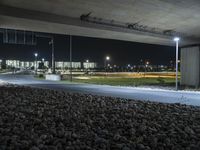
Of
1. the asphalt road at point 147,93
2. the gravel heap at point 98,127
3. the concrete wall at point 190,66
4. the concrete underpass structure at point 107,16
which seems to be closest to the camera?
the gravel heap at point 98,127

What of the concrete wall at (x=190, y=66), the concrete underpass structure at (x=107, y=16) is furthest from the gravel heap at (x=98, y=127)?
the concrete wall at (x=190, y=66)

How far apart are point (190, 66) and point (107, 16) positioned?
17.7m

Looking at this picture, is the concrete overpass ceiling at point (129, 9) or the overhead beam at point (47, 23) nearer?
the concrete overpass ceiling at point (129, 9)

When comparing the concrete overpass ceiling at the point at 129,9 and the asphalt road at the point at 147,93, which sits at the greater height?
the concrete overpass ceiling at the point at 129,9

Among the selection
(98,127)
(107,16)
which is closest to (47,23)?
(107,16)

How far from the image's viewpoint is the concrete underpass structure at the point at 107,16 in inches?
885

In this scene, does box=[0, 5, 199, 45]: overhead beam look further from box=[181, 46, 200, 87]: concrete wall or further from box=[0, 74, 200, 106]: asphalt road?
box=[181, 46, 200, 87]: concrete wall

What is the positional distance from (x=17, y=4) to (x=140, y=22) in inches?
445

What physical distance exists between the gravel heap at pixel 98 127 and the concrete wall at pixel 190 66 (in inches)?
879

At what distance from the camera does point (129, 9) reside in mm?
24844

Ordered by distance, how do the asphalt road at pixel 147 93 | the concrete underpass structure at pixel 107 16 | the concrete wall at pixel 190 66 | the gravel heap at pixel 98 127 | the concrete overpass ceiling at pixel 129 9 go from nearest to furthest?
the gravel heap at pixel 98 127
the asphalt road at pixel 147 93
the concrete overpass ceiling at pixel 129 9
the concrete underpass structure at pixel 107 16
the concrete wall at pixel 190 66

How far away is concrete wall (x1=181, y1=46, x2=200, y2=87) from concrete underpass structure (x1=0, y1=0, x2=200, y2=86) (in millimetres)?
6682

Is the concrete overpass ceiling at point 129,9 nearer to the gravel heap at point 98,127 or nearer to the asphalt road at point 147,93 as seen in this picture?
the asphalt road at point 147,93

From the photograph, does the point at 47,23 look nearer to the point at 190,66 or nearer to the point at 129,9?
the point at 129,9
